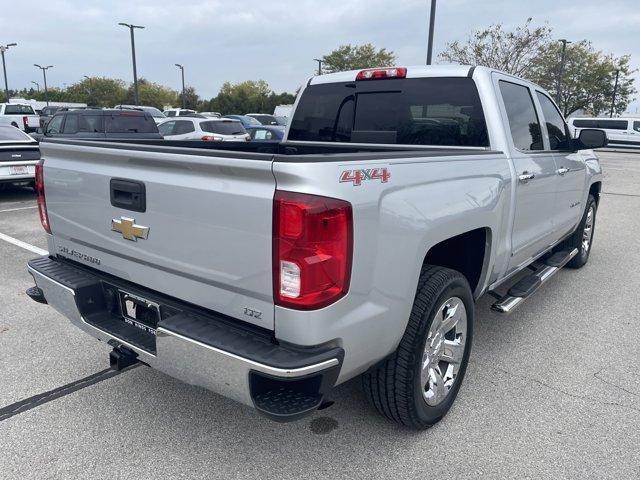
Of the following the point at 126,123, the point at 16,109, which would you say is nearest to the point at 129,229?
the point at 126,123

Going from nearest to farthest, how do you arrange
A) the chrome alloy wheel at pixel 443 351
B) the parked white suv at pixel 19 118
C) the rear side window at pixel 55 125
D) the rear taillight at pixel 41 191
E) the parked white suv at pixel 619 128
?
the chrome alloy wheel at pixel 443 351 → the rear taillight at pixel 41 191 → the rear side window at pixel 55 125 → the parked white suv at pixel 19 118 → the parked white suv at pixel 619 128

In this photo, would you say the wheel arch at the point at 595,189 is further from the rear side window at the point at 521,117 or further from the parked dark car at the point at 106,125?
the parked dark car at the point at 106,125

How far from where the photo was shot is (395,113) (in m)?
3.78

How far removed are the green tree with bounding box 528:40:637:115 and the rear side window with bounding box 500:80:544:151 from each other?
114 feet

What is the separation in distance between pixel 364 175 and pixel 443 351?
1.30m

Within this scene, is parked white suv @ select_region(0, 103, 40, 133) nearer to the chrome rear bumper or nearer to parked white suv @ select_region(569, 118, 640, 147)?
the chrome rear bumper

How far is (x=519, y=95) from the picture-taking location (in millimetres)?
3896

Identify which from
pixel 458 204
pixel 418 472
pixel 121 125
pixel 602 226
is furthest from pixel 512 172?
pixel 121 125

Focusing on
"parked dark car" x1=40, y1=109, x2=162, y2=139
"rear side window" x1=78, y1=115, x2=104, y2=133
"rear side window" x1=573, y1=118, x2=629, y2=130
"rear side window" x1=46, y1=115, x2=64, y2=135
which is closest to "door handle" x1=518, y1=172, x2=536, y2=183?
"parked dark car" x1=40, y1=109, x2=162, y2=139

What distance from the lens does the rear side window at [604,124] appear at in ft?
105

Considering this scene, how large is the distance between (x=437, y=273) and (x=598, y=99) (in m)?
49.3

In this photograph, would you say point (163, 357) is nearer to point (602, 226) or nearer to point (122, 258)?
point (122, 258)

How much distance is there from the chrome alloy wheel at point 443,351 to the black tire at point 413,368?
0.24 ft

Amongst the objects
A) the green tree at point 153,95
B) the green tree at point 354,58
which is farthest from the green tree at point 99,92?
the green tree at point 354,58
